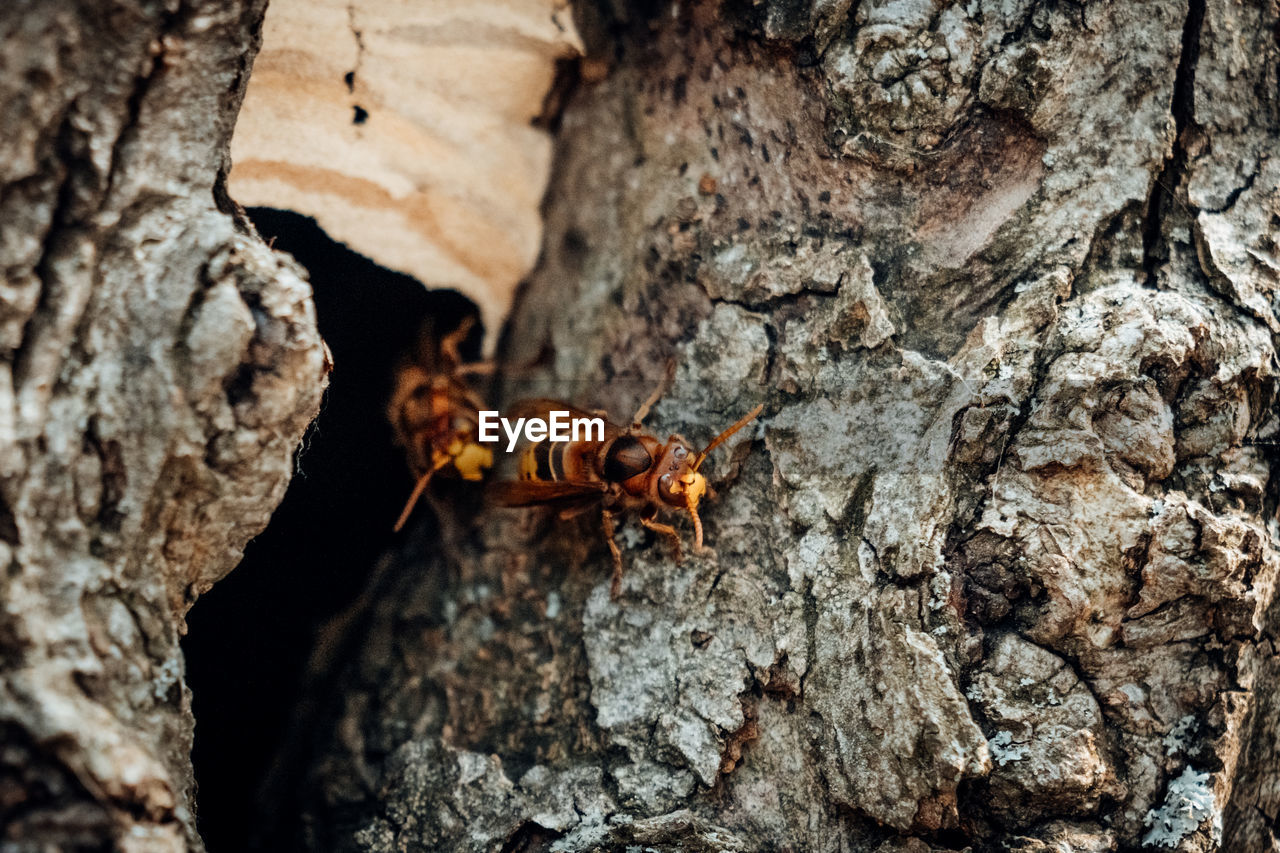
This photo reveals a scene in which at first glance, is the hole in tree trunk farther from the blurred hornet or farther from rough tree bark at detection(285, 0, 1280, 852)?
rough tree bark at detection(285, 0, 1280, 852)

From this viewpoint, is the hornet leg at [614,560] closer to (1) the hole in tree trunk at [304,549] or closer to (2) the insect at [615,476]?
(2) the insect at [615,476]

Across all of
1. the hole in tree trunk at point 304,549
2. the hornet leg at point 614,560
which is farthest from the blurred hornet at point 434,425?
the hornet leg at point 614,560

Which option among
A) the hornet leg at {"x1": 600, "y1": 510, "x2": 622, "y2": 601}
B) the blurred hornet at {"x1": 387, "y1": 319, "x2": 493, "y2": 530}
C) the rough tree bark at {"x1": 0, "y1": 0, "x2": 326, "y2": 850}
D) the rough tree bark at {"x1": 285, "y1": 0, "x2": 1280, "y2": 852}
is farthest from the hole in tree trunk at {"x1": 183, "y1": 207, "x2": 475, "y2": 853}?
the hornet leg at {"x1": 600, "y1": 510, "x2": 622, "y2": 601}

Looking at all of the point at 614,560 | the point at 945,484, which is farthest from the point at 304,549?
the point at 945,484

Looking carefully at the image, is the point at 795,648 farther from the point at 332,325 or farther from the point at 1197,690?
the point at 332,325

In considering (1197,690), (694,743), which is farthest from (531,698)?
(1197,690)

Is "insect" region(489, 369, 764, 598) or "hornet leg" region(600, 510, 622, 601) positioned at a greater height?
"insect" region(489, 369, 764, 598)
